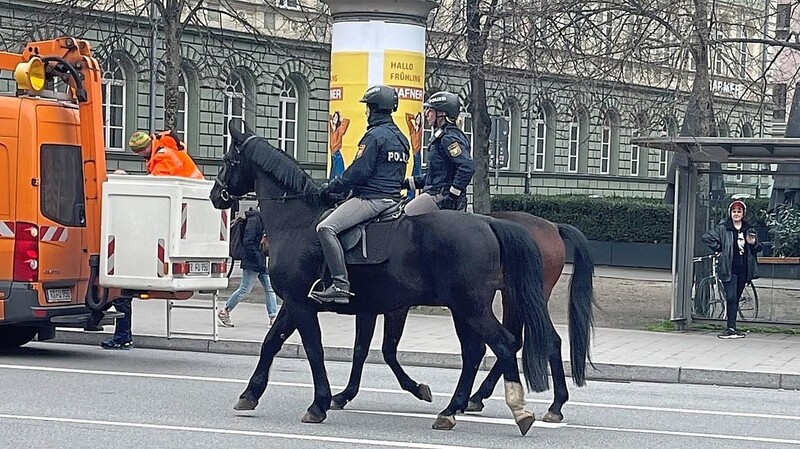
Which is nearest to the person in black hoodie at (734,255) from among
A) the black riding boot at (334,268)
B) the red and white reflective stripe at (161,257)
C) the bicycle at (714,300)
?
the bicycle at (714,300)

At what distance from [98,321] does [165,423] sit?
13.7ft

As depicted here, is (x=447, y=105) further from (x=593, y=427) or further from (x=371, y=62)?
(x=371, y=62)

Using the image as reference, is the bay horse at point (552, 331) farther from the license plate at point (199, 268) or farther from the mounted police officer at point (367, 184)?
the license plate at point (199, 268)

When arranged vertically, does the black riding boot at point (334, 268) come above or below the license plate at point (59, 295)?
above

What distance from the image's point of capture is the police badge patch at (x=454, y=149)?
34.5 feet

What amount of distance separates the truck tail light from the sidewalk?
2.45m

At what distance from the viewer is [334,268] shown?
9.69 metres

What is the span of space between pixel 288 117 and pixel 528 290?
97.5 feet

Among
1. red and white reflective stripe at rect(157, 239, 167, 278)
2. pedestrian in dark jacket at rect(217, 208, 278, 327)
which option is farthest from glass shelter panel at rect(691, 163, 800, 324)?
red and white reflective stripe at rect(157, 239, 167, 278)

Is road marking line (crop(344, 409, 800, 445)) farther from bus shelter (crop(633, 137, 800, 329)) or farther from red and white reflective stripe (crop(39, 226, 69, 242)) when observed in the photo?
bus shelter (crop(633, 137, 800, 329))

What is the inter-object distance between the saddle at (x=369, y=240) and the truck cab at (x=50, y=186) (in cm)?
435

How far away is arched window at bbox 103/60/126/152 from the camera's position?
33.4 m

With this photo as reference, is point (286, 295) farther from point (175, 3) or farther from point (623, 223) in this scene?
point (623, 223)

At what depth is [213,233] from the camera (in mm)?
13594
